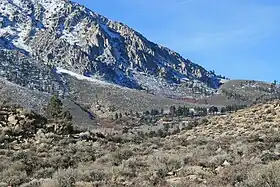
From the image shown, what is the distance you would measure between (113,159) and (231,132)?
66.0 feet

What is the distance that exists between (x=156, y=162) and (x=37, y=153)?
7823mm

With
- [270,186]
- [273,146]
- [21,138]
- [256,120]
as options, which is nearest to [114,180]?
[270,186]

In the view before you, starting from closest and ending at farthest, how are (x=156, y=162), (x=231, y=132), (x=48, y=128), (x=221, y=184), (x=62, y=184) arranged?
1. (x=221, y=184)
2. (x=62, y=184)
3. (x=156, y=162)
4. (x=48, y=128)
5. (x=231, y=132)

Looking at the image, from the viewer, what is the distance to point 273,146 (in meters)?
19.8

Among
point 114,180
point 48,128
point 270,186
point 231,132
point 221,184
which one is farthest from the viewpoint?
point 231,132

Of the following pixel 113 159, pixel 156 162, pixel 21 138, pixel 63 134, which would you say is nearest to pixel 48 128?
pixel 63 134

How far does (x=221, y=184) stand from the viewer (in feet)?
36.9

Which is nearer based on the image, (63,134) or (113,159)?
(113,159)

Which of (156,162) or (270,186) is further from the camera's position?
(156,162)

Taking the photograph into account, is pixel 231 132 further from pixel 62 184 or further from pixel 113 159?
pixel 62 184

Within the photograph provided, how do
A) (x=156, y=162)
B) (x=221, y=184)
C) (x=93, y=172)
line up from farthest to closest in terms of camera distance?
(x=156, y=162)
(x=93, y=172)
(x=221, y=184)

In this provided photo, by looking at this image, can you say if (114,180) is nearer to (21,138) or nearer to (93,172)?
(93,172)

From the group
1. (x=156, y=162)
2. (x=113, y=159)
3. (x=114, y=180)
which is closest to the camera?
(x=114, y=180)

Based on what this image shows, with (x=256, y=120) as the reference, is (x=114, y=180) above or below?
below
